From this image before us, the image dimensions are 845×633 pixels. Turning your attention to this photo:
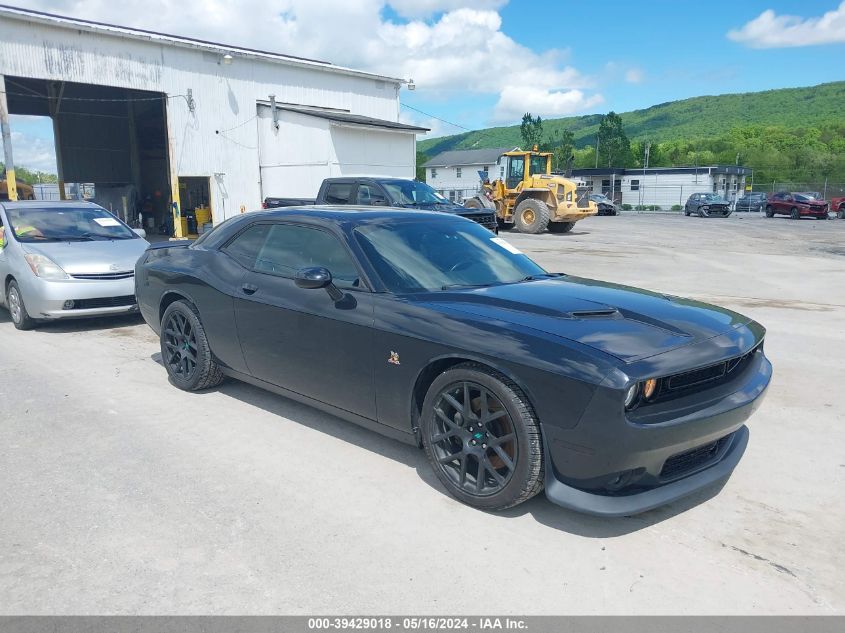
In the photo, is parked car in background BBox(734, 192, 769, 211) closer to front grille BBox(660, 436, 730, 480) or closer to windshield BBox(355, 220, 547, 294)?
windshield BBox(355, 220, 547, 294)

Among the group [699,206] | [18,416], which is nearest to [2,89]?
[18,416]

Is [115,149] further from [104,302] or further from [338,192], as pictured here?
[104,302]

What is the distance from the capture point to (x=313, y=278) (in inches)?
156

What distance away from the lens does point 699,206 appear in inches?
1651

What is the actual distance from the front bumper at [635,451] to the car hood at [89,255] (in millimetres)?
6553

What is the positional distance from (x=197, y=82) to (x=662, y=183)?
150ft

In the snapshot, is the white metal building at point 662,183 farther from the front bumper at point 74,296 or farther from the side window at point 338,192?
the front bumper at point 74,296

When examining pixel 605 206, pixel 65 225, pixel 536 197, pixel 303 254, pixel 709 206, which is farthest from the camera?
pixel 605 206

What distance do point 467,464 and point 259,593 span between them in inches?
A: 48.8

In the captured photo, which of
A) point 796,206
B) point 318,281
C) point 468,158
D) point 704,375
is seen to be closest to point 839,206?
point 796,206

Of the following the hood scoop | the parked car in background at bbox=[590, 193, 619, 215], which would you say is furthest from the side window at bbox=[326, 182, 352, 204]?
the parked car in background at bbox=[590, 193, 619, 215]

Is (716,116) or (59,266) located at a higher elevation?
(716,116)

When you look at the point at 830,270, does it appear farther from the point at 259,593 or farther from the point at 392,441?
the point at 259,593

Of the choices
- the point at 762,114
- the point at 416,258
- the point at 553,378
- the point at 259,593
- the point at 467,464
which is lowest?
the point at 259,593
